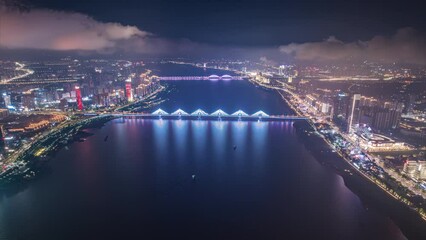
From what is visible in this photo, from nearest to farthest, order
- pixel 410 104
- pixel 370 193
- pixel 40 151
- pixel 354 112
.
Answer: pixel 370 193
pixel 40 151
pixel 354 112
pixel 410 104

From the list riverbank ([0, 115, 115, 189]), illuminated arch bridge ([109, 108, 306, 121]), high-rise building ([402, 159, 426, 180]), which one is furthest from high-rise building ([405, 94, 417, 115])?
riverbank ([0, 115, 115, 189])

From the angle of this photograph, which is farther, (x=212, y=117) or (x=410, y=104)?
(x=212, y=117)

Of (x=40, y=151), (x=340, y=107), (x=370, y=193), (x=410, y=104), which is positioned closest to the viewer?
(x=370, y=193)

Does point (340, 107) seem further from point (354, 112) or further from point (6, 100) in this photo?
point (6, 100)

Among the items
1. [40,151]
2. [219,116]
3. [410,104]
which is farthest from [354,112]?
[40,151]

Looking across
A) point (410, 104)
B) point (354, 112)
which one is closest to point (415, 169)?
point (354, 112)

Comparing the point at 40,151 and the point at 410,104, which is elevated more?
the point at 410,104

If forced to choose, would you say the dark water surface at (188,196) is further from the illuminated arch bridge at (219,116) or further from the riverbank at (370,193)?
the illuminated arch bridge at (219,116)

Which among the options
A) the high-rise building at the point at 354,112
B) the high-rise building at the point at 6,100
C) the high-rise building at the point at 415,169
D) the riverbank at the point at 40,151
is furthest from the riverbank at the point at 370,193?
the high-rise building at the point at 6,100

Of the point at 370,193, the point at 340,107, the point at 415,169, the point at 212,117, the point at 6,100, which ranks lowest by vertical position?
the point at 370,193

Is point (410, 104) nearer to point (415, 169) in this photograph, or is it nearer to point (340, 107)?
point (340, 107)
